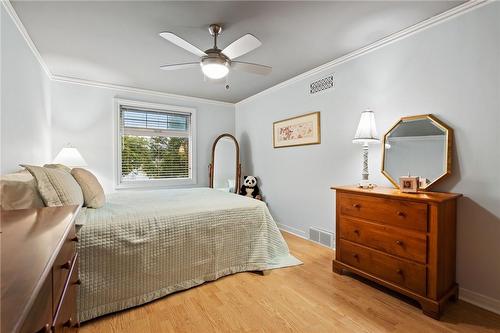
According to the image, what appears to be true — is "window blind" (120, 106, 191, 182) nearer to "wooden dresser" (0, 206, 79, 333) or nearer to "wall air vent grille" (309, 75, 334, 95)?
"wall air vent grille" (309, 75, 334, 95)

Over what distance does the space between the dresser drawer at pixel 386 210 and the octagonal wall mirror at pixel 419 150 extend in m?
0.38

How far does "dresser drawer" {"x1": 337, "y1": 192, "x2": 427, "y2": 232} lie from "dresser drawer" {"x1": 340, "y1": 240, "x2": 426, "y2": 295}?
0.29 metres

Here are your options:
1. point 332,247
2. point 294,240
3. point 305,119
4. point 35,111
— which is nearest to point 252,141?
point 305,119

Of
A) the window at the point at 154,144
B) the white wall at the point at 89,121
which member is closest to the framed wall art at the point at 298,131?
the window at the point at 154,144

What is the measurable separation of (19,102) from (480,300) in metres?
4.20

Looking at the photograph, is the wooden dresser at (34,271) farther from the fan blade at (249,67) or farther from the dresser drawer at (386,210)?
the dresser drawer at (386,210)

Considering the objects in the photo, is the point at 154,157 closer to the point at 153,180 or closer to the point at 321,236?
the point at 153,180

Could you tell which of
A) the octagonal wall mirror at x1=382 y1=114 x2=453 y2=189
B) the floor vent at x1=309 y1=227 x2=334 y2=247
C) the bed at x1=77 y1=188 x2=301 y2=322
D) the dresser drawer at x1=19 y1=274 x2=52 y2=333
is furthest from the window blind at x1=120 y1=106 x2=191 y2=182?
the dresser drawer at x1=19 y1=274 x2=52 y2=333

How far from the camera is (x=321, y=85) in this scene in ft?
10.2

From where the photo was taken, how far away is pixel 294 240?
3334mm

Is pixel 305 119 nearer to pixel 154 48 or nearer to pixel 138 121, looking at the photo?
pixel 154 48

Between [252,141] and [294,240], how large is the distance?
6.61ft

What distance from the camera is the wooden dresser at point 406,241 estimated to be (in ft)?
5.63

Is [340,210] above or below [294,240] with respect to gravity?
above
